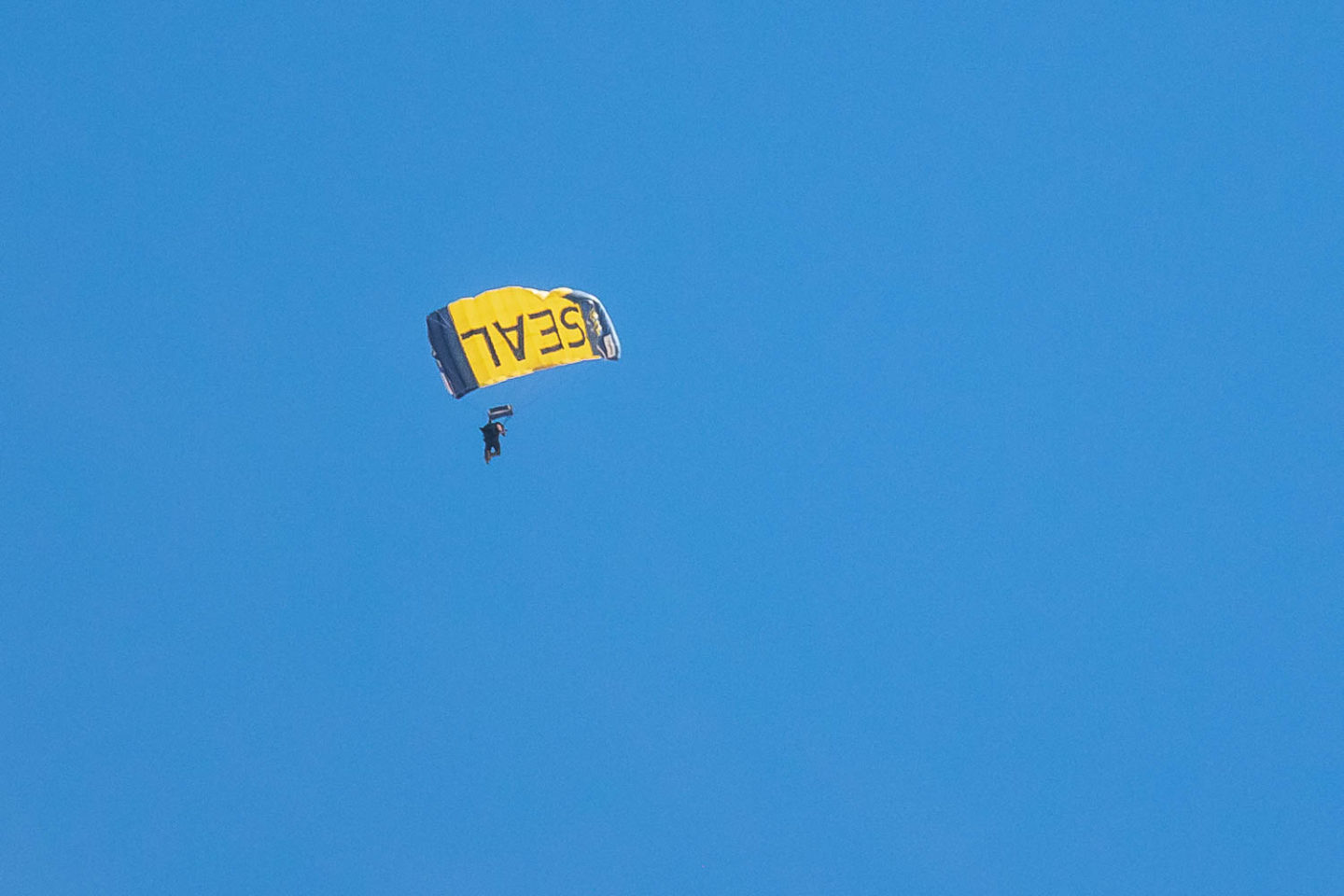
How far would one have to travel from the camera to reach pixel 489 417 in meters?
60.4

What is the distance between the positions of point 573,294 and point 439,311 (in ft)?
8.96

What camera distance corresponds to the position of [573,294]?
195 ft

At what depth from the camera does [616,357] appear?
197 feet

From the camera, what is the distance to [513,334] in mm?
60250

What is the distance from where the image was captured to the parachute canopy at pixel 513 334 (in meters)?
59.8

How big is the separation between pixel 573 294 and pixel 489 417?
9.65ft

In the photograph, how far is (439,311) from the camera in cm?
6044

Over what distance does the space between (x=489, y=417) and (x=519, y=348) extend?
144 cm

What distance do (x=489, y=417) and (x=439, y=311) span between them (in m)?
2.21

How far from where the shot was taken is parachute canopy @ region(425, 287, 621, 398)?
5978 centimetres
